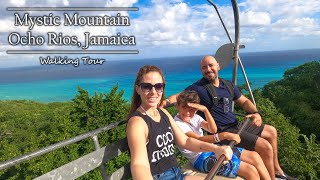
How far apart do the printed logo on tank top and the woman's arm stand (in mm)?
168

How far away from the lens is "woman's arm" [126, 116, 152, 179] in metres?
2.27

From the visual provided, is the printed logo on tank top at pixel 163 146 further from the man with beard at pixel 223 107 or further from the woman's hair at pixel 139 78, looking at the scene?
the man with beard at pixel 223 107

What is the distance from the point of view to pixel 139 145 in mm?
2377

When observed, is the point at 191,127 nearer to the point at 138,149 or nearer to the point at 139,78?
the point at 139,78

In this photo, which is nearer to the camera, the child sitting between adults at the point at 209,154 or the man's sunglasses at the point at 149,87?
the man's sunglasses at the point at 149,87

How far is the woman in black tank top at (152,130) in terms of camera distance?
2.45 m

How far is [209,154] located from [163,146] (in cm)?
83

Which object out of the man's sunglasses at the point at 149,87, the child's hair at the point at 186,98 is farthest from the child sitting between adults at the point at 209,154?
the man's sunglasses at the point at 149,87

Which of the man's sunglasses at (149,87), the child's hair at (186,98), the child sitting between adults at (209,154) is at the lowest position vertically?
the child sitting between adults at (209,154)

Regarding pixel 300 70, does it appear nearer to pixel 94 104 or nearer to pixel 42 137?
pixel 94 104

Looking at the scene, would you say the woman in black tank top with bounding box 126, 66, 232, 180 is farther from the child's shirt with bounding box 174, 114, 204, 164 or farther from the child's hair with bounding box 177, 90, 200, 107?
the child's hair with bounding box 177, 90, 200, 107

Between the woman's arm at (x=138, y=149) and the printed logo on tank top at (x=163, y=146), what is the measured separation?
17cm

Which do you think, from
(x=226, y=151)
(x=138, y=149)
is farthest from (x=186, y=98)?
(x=138, y=149)

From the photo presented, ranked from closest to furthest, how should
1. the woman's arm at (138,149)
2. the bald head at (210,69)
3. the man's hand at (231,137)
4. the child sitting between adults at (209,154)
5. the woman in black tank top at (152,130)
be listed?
the woman's arm at (138,149) → the woman in black tank top at (152,130) → the man's hand at (231,137) → the child sitting between adults at (209,154) → the bald head at (210,69)
